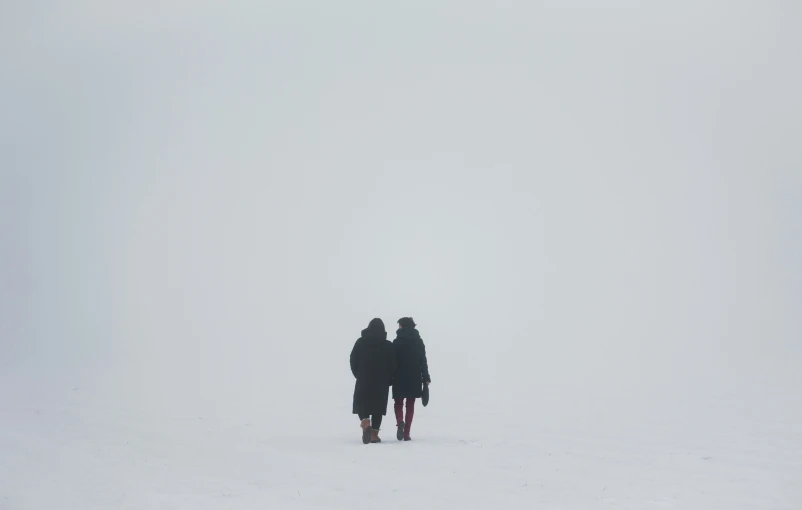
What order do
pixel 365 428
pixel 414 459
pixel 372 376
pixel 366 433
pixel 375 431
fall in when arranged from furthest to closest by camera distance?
pixel 372 376 → pixel 375 431 → pixel 365 428 → pixel 366 433 → pixel 414 459

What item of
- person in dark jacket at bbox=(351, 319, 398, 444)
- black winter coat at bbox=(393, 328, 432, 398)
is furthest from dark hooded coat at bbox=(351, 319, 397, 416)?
black winter coat at bbox=(393, 328, 432, 398)

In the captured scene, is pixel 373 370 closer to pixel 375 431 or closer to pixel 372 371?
pixel 372 371

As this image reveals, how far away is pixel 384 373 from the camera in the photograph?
1457 cm

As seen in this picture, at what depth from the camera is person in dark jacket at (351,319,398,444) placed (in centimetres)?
1433

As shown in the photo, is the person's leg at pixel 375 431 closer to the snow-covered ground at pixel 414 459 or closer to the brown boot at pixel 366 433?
the brown boot at pixel 366 433

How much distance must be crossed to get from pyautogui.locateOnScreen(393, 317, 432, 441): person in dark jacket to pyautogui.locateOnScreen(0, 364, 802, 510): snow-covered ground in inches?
14.9

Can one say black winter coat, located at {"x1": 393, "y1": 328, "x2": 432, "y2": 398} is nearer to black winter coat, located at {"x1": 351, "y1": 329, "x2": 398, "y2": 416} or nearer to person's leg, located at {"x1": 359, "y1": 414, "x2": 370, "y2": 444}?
black winter coat, located at {"x1": 351, "y1": 329, "x2": 398, "y2": 416}

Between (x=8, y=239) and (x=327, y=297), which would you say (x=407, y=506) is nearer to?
(x=8, y=239)

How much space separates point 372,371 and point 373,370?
0.9 inches

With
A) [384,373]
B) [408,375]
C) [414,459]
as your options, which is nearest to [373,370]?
[384,373]

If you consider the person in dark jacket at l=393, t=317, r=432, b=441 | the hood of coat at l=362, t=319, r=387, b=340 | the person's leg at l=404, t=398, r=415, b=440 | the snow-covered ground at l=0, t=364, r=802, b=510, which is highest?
the hood of coat at l=362, t=319, r=387, b=340

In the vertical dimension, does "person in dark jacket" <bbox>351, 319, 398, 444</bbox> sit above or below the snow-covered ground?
above

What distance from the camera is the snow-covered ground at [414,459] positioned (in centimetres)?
968

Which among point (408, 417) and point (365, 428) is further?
point (408, 417)
